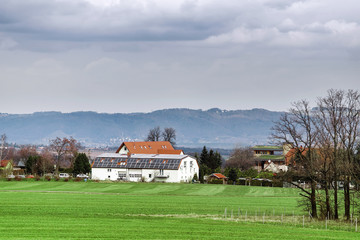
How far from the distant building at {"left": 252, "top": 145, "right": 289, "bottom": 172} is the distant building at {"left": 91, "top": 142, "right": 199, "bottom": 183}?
82.2 feet

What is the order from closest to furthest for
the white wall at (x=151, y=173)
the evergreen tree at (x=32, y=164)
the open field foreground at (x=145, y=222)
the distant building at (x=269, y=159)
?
the open field foreground at (x=145, y=222)
the white wall at (x=151, y=173)
the evergreen tree at (x=32, y=164)
the distant building at (x=269, y=159)

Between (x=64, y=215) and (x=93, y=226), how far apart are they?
31.0 ft

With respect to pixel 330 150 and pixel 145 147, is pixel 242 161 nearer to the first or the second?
pixel 145 147

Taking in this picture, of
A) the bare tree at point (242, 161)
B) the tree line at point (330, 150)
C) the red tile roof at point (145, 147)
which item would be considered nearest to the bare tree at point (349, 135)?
the tree line at point (330, 150)

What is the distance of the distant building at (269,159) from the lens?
481ft

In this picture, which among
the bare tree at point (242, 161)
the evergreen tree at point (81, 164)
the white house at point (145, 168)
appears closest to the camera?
the white house at point (145, 168)

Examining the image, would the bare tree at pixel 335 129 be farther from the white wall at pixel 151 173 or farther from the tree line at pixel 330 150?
the white wall at pixel 151 173

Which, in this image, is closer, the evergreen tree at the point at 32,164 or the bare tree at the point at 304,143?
the bare tree at the point at 304,143

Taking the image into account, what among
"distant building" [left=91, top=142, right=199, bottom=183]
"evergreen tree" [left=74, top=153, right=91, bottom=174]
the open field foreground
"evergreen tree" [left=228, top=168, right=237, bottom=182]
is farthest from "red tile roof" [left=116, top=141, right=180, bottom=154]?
the open field foreground

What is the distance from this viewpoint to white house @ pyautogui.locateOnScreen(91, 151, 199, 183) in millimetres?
118844

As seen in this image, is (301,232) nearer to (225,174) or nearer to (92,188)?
(92,188)

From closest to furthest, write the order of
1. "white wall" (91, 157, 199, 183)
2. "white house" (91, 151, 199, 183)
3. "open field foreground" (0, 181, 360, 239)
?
"open field foreground" (0, 181, 360, 239)
"white wall" (91, 157, 199, 183)
"white house" (91, 151, 199, 183)

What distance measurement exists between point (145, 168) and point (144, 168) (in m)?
0.22

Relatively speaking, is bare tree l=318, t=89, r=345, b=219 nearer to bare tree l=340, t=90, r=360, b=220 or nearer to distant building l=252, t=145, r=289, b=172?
bare tree l=340, t=90, r=360, b=220
